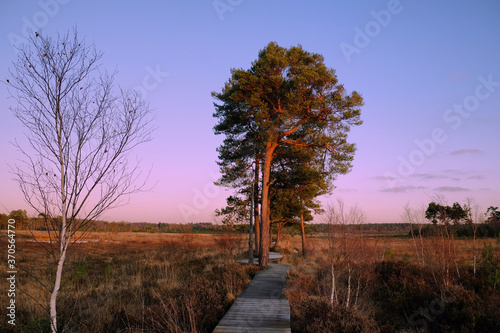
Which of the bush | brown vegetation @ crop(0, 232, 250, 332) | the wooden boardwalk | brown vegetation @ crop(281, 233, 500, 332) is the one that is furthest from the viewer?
brown vegetation @ crop(281, 233, 500, 332)

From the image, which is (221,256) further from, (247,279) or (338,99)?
(338,99)

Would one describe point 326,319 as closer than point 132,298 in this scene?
Yes

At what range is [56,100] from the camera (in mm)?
4875

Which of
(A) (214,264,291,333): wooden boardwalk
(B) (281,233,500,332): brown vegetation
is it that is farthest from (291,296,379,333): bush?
(A) (214,264,291,333): wooden boardwalk

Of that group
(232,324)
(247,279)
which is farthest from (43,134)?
(247,279)

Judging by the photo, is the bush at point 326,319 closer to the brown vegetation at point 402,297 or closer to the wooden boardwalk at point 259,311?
the brown vegetation at point 402,297

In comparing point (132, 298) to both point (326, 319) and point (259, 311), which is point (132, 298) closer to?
point (259, 311)

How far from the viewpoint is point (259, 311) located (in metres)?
7.20

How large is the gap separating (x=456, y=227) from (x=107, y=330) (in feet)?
36.0

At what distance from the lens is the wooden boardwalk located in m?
6.09

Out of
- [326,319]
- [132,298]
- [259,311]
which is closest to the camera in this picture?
[326,319]

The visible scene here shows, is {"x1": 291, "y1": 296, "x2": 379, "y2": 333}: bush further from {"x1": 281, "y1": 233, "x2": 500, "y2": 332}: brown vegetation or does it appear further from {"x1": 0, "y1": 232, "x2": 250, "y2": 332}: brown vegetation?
{"x1": 0, "y1": 232, "x2": 250, "y2": 332}: brown vegetation

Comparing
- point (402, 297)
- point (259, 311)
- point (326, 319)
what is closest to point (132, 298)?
point (259, 311)

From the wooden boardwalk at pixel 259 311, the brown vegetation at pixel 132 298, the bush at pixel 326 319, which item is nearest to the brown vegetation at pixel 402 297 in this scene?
the bush at pixel 326 319
